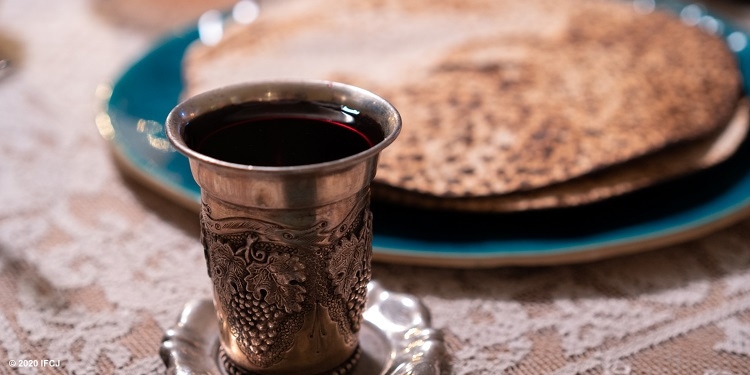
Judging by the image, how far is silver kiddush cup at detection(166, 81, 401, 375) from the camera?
1.55ft

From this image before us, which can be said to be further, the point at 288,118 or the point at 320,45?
the point at 320,45

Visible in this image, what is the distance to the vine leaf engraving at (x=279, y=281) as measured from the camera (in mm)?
505

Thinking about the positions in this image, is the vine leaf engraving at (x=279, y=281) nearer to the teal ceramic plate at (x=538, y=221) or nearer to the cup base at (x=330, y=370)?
the cup base at (x=330, y=370)

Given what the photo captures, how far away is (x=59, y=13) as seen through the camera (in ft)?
5.48

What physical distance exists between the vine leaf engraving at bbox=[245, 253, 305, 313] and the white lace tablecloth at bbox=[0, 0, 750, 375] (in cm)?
18

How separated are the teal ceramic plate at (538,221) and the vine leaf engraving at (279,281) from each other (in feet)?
0.79

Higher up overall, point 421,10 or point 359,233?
point 359,233

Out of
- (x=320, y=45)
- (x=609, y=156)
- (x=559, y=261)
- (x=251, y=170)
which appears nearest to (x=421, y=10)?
(x=320, y=45)

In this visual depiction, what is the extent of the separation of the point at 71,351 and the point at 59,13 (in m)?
1.25

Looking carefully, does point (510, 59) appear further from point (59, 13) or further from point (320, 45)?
point (59, 13)

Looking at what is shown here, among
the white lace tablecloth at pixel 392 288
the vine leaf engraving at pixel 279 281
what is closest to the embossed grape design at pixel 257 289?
the vine leaf engraving at pixel 279 281

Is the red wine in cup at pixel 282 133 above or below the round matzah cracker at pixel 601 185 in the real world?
above

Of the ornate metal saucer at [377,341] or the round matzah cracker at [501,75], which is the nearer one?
the ornate metal saucer at [377,341]

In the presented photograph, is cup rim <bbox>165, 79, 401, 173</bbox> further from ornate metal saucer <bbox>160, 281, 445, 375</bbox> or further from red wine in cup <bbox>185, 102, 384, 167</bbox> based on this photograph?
ornate metal saucer <bbox>160, 281, 445, 375</bbox>
